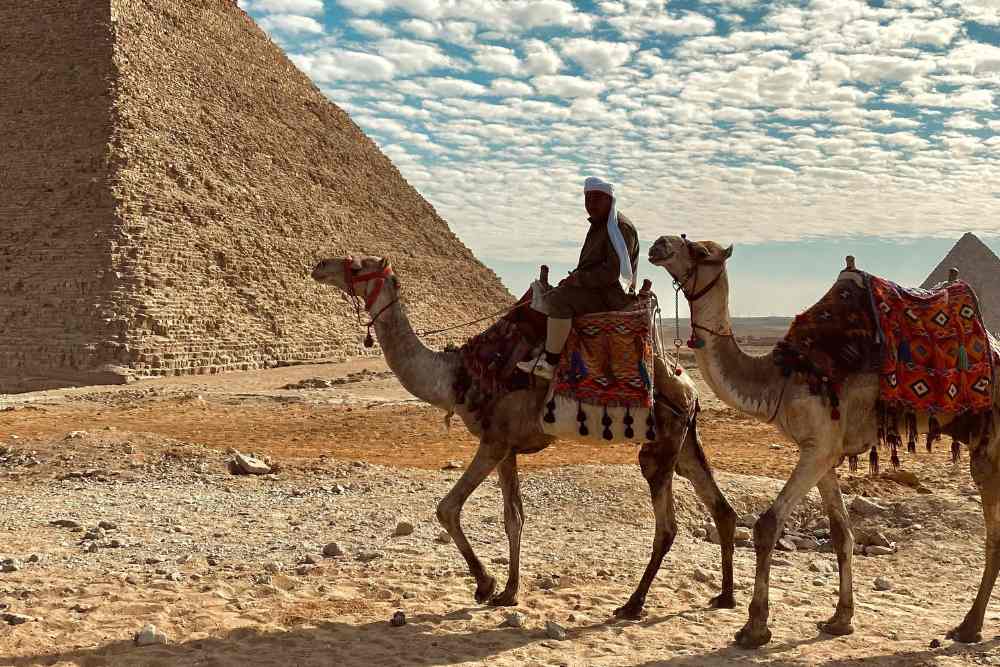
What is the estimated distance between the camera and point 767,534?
4.20 meters

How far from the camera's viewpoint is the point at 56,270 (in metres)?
37.4

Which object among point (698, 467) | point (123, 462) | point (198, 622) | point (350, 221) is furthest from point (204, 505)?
point (350, 221)

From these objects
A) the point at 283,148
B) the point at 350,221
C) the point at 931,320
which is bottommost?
the point at 931,320

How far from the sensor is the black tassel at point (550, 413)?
4629 millimetres

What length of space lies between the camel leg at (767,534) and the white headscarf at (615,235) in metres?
1.24

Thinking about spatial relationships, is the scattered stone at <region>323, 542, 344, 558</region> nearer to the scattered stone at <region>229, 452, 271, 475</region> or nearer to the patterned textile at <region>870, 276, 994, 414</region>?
the patterned textile at <region>870, 276, 994, 414</region>

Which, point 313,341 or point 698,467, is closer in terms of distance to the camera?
point 698,467

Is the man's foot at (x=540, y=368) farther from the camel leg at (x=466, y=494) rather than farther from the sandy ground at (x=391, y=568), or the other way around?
the sandy ground at (x=391, y=568)

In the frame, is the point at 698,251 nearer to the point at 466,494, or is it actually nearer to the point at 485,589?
the point at 466,494

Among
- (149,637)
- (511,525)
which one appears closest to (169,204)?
(511,525)

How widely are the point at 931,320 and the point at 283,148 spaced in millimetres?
59302

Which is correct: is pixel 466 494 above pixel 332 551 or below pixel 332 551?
above

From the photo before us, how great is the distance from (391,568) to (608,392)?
1.80 m

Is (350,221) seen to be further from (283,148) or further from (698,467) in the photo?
(698,467)
